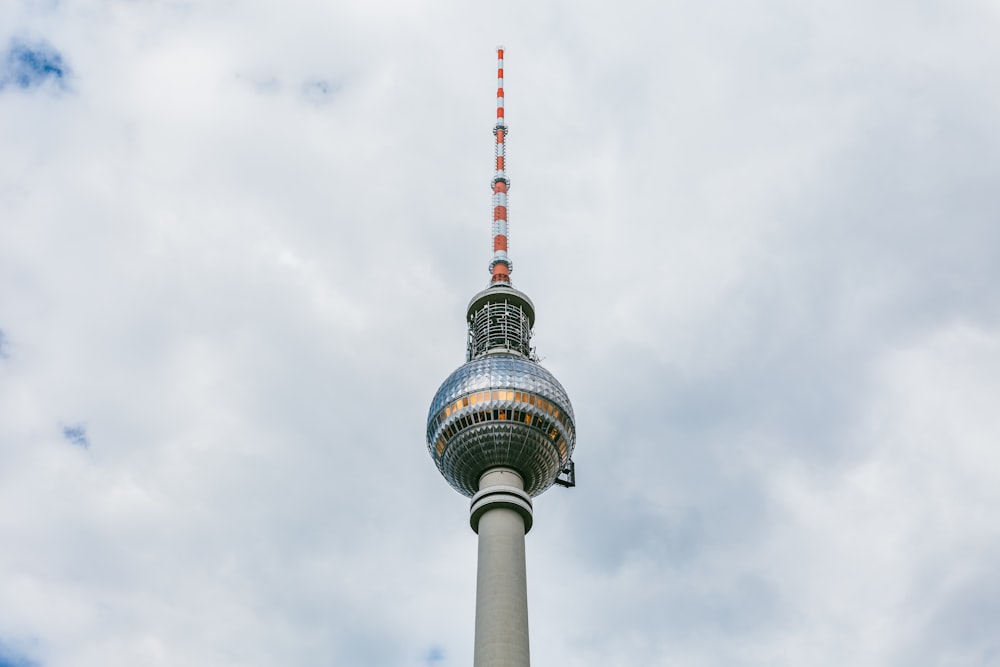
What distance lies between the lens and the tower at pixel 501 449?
80.9m

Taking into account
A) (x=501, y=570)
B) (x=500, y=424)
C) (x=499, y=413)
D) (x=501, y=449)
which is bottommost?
(x=501, y=570)

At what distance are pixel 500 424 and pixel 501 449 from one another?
222 centimetres

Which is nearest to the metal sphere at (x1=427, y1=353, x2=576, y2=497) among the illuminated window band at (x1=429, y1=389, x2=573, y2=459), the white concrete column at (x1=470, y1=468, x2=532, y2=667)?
the illuminated window band at (x1=429, y1=389, x2=573, y2=459)

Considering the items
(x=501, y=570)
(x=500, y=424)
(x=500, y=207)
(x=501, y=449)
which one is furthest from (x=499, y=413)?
(x=500, y=207)

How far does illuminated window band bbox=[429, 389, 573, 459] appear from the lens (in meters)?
90.1

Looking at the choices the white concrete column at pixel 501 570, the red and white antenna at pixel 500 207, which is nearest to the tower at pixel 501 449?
the white concrete column at pixel 501 570

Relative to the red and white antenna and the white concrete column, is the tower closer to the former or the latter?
the white concrete column

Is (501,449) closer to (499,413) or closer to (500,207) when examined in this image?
(499,413)

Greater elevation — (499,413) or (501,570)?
(499,413)

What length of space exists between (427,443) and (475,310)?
16137 mm

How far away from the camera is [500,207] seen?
115 metres

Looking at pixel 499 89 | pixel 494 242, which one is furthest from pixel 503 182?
pixel 499 89

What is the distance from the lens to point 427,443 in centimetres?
9669

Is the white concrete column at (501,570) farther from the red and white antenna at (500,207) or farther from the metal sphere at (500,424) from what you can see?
the red and white antenna at (500,207)
